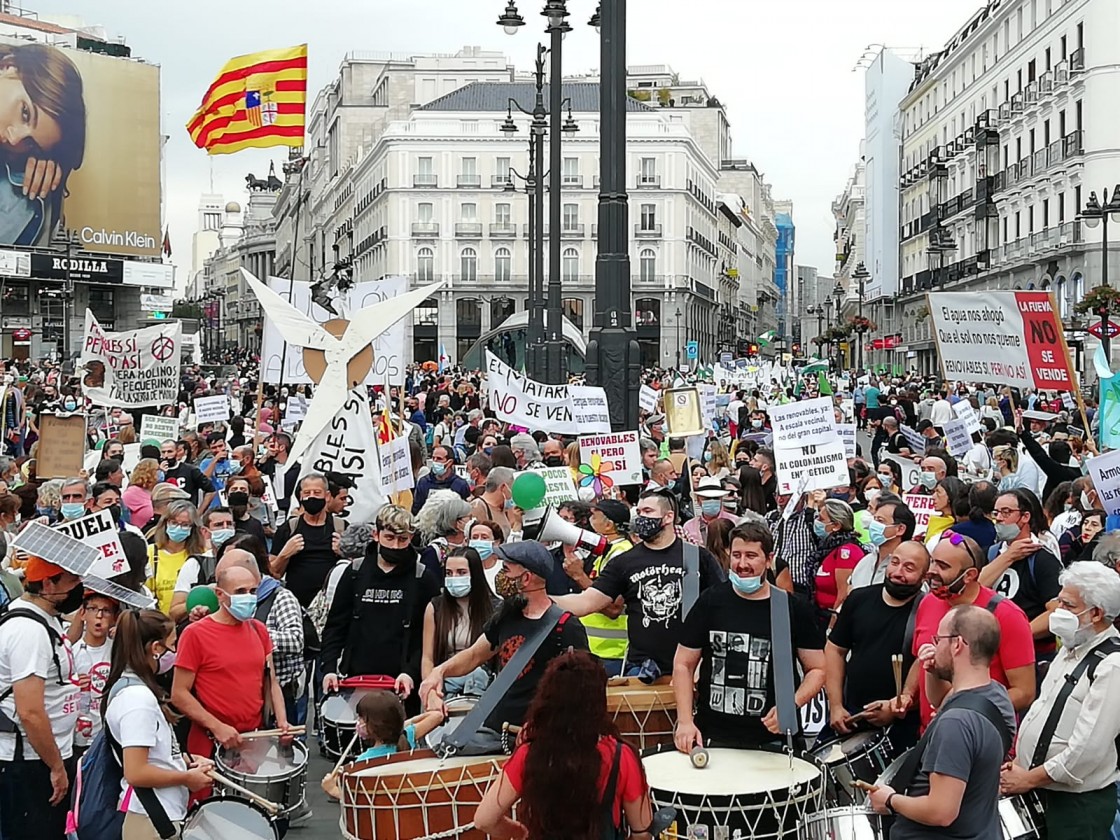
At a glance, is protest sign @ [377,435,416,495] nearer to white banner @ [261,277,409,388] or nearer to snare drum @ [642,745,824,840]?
white banner @ [261,277,409,388]

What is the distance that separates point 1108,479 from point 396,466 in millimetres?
5316

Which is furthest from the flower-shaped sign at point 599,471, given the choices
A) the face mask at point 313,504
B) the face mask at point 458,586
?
the face mask at point 458,586

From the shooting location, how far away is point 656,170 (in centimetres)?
8675

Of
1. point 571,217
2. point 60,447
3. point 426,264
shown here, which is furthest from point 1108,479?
point 426,264

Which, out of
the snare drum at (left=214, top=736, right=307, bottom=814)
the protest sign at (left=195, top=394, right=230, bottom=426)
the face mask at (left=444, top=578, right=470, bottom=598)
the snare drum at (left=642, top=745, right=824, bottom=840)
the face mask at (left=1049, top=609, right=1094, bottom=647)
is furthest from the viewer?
the protest sign at (left=195, top=394, right=230, bottom=426)

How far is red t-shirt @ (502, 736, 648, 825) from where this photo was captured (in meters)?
4.45

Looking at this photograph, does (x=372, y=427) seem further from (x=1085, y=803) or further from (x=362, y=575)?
(x=1085, y=803)

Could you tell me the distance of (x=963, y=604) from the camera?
18.9ft

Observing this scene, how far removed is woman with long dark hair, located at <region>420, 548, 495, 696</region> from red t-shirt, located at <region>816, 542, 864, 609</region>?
237 cm

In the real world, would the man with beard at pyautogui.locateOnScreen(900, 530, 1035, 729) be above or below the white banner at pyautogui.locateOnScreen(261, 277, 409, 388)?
below

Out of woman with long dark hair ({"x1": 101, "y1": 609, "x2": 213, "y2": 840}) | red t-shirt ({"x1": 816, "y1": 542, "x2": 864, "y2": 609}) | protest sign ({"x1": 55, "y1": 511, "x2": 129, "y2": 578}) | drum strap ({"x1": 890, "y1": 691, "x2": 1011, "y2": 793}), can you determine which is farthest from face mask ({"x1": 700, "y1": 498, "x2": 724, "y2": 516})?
drum strap ({"x1": 890, "y1": 691, "x2": 1011, "y2": 793})

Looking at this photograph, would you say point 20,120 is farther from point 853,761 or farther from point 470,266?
point 853,761

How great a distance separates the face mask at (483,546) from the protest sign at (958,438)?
7107 millimetres

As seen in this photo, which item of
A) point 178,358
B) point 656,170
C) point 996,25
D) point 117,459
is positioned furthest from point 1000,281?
point 117,459
